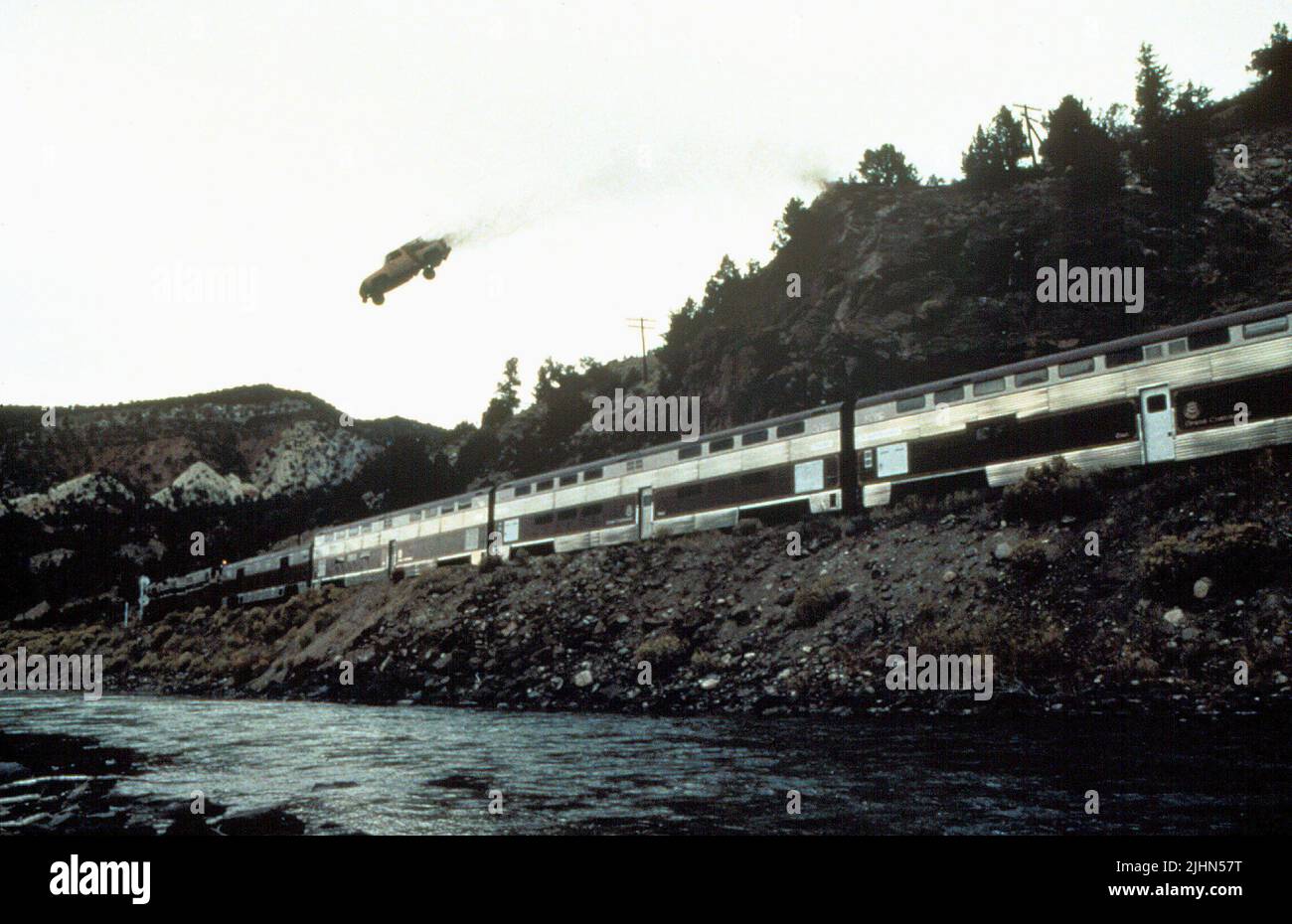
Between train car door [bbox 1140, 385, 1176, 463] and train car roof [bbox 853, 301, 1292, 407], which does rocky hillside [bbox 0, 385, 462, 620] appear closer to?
train car roof [bbox 853, 301, 1292, 407]

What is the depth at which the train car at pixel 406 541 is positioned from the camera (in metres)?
46.3

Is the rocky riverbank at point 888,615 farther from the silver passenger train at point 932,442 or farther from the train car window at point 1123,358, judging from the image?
the train car window at point 1123,358

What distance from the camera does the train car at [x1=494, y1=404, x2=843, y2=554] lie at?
31.5 m

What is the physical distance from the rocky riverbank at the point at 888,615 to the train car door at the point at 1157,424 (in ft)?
1.70

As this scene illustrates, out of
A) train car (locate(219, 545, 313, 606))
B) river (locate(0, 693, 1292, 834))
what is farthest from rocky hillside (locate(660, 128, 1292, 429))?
river (locate(0, 693, 1292, 834))

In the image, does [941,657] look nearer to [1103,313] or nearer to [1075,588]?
[1075,588]

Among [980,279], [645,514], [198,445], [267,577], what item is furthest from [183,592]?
[980,279]

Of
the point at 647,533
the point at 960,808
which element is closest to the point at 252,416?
the point at 647,533

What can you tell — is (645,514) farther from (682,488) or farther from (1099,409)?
(1099,409)

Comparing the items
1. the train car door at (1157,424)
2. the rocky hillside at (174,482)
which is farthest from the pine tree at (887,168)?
Result: the train car door at (1157,424)

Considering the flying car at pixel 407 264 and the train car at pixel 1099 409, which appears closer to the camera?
the flying car at pixel 407 264

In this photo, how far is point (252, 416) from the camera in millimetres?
115312

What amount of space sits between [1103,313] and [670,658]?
38.5 meters
